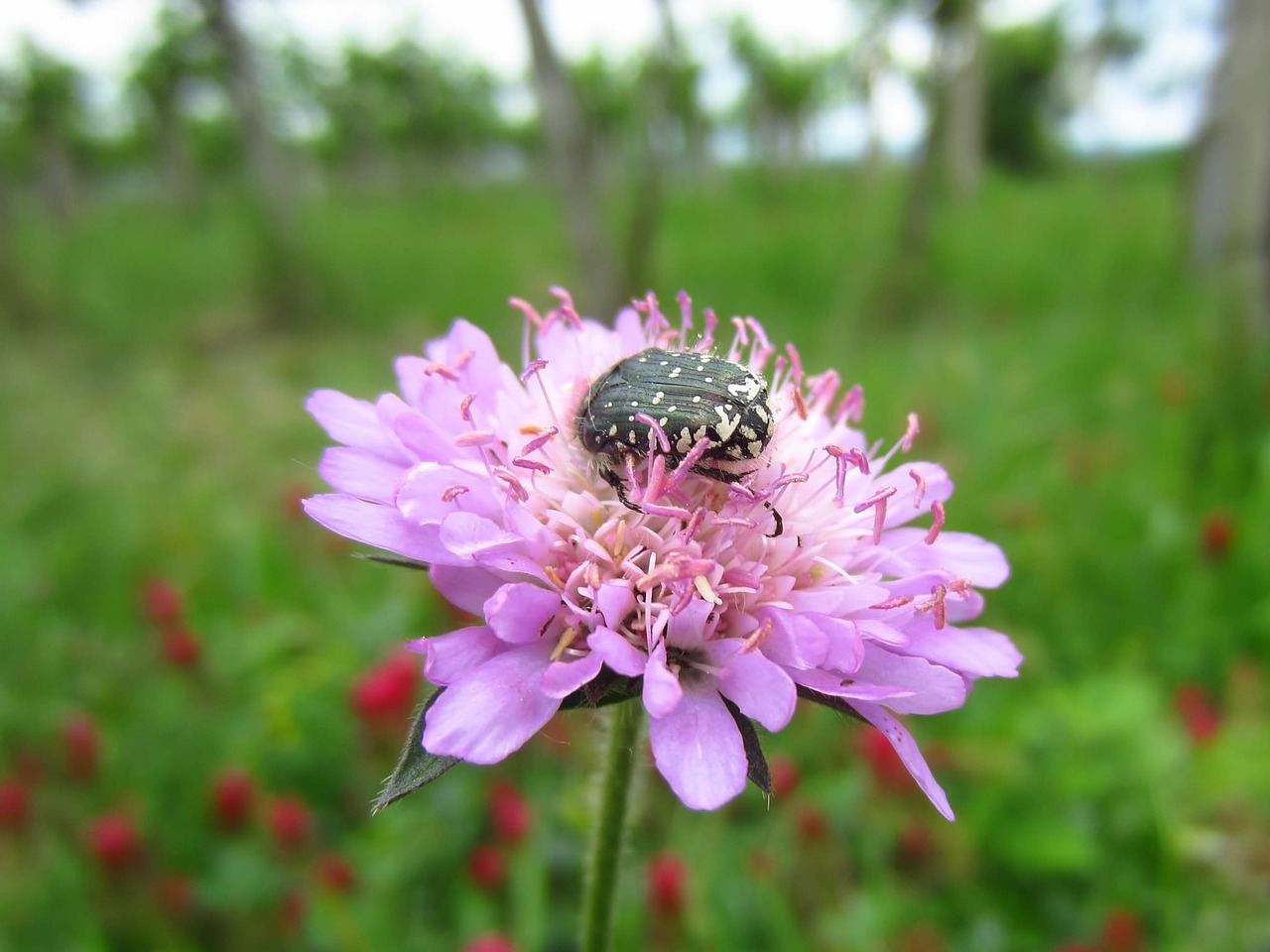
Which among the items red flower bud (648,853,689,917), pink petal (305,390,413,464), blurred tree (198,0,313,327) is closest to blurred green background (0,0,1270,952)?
red flower bud (648,853,689,917)

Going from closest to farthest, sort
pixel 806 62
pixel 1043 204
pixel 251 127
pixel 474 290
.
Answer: pixel 251 127 < pixel 474 290 < pixel 1043 204 < pixel 806 62

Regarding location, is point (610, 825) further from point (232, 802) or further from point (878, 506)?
point (232, 802)

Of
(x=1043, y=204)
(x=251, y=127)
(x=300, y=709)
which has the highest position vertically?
(x=251, y=127)

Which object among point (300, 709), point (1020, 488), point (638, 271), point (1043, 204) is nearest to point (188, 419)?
point (638, 271)

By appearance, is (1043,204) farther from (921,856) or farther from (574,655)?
(574,655)

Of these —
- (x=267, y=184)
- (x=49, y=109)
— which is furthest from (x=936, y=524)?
(x=49, y=109)

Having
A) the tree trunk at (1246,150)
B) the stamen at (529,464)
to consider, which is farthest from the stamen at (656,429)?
the tree trunk at (1246,150)
